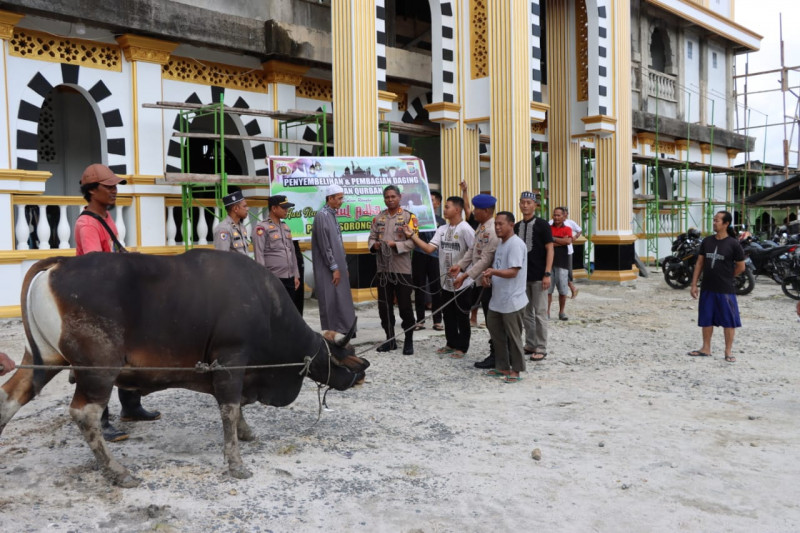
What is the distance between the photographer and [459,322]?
7.33 metres

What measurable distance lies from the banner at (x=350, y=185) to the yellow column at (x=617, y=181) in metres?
6.09

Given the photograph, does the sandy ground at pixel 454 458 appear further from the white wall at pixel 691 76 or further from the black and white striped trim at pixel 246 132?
the white wall at pixel 691 76

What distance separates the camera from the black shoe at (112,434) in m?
4.45

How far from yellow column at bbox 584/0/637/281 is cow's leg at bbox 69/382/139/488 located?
12.5 m

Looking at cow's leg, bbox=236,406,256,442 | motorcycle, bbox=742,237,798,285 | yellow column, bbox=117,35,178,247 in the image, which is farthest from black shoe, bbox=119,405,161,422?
motorcycle, bbox=742,237,798,285

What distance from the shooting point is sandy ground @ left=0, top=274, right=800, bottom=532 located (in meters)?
3.40

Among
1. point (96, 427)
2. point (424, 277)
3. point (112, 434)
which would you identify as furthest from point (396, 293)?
point (96, 427)

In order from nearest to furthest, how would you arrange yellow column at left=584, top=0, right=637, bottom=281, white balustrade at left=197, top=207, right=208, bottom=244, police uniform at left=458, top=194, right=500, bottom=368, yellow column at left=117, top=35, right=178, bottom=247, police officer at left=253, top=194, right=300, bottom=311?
police uniform at left=458, top=194, right=500, bottom=368 → police officer at left=253, top=194, right=300, bottom=311 → yellow column at left=117, top=35, right=178, bottom=247 → white balustrade at left=197, top=207, right=208, bottom=244 → yellow column at left=584, top=0, right=637, bottom=281

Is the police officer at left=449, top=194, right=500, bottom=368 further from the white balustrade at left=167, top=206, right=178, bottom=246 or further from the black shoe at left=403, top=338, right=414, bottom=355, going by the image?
the white balustrade at left=167, top=206, right=178, bottom=246

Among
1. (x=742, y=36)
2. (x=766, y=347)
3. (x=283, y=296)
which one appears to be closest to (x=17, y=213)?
(x=283, y=296)

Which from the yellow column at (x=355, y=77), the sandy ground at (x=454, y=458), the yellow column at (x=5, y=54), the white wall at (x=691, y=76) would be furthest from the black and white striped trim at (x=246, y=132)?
the white wall at (x=691, y=76)

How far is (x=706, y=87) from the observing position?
22.2 metres

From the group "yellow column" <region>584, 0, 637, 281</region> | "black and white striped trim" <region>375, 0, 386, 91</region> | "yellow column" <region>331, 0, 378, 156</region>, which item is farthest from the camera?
"yellow column" <region>584, 0, 637, 281</region>

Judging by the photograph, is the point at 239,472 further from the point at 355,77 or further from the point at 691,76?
the point at 691,76
